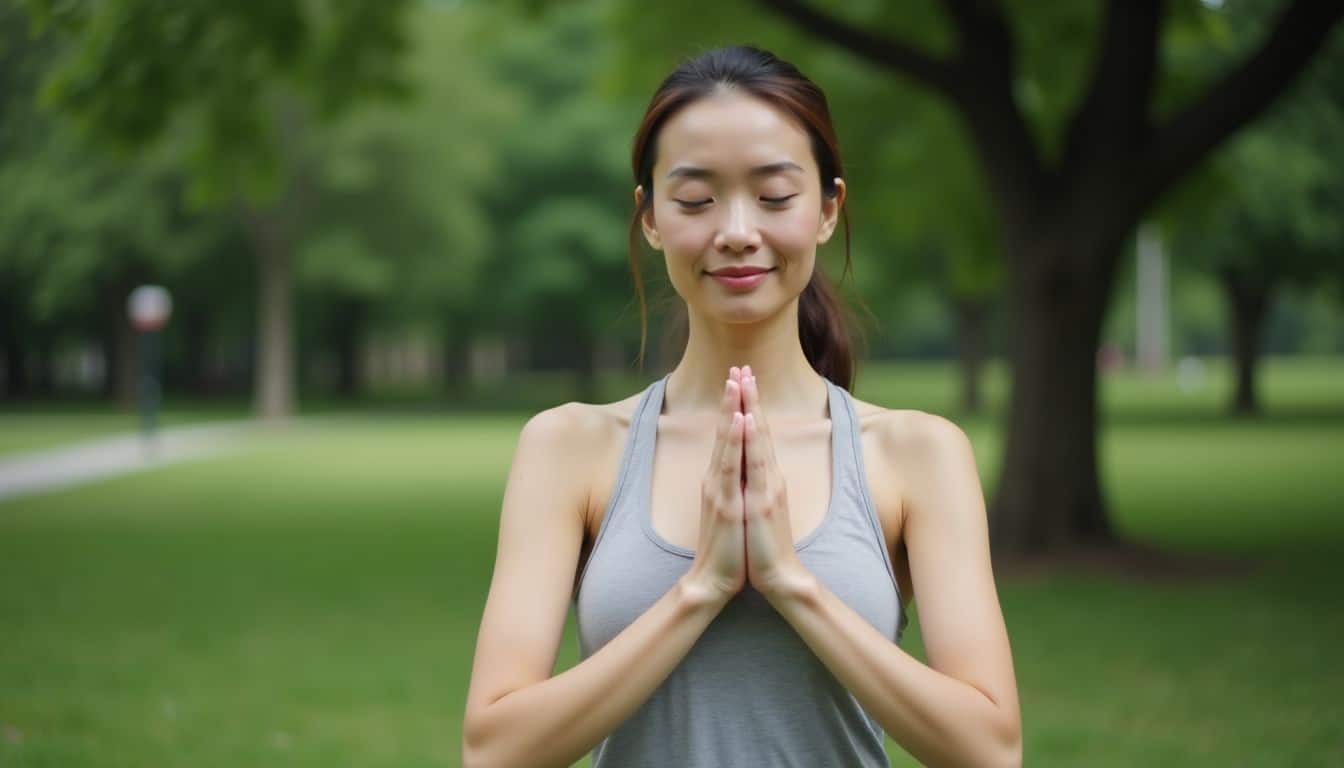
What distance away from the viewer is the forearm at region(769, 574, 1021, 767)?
81.7 inches

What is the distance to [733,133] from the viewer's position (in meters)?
2.25

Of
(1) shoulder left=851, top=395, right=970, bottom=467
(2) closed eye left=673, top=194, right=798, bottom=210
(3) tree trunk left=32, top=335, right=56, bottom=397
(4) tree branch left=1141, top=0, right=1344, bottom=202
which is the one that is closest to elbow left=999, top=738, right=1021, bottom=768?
(1) shoulder left=851, top=395, right=970, bottom=467

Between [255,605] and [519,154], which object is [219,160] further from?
[519,154]

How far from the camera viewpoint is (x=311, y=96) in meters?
14.4

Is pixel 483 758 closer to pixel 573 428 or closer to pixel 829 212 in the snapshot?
pixel 573 428

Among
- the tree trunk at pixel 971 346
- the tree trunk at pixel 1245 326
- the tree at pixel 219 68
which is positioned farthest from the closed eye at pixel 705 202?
the tree trunk at pixel 971 346

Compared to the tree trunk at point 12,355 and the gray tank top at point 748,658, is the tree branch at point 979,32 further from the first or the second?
the tree trunk at point 12,355

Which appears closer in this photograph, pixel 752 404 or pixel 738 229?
pixel 752 404

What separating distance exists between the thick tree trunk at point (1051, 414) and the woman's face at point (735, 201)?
384 inches

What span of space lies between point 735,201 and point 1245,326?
115 ft

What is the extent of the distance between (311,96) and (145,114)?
2.72 meters

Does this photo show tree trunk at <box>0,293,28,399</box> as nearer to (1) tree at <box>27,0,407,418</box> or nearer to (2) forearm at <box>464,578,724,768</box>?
(1) tree at <box>27,0,407,418</box>

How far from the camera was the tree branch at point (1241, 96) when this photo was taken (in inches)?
416

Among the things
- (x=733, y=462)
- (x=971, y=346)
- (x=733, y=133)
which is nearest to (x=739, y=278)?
(x=733, y=133)
